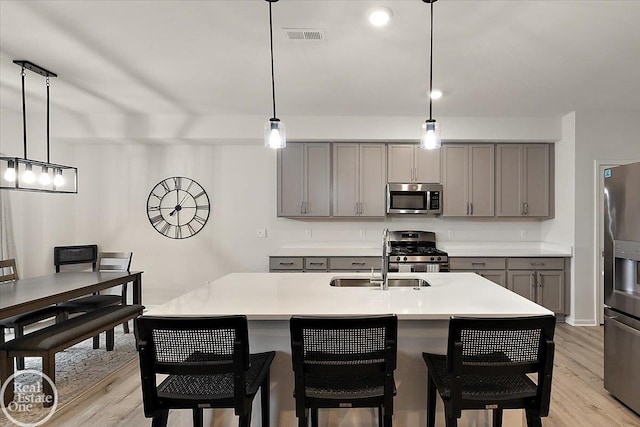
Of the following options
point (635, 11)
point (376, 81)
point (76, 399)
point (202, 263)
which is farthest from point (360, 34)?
point (202, 263)

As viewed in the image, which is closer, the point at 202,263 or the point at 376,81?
the point at 376,81

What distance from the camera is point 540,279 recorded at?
421 cm

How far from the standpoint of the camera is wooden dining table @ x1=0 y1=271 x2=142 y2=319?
241 cm

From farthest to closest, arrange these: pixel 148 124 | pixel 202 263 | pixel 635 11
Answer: pixel 202 263 < pixel 148 124 < pixel 635 11

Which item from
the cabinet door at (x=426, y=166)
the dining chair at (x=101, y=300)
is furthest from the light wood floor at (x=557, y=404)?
the cabinet door at (x=426, y=166)

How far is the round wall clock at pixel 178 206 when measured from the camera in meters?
4.88

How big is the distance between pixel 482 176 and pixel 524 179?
0.53 metres

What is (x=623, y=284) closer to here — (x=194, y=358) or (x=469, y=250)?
(x=469, y=250)

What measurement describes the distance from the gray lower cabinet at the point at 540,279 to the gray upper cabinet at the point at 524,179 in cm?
66

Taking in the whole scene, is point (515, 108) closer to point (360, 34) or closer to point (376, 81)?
point (376, 81)

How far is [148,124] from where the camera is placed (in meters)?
4.38

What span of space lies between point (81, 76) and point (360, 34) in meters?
2.55

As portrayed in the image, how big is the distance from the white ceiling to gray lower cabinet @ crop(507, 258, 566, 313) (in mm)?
1794

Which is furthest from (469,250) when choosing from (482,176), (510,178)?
(510,178)
